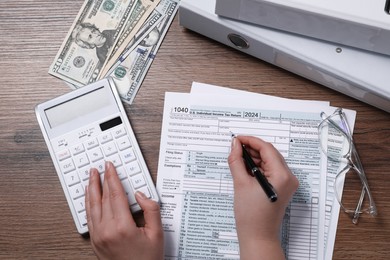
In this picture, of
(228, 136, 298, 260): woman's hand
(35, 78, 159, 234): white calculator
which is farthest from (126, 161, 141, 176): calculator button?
(228, 136, 298, 260): woman's hand

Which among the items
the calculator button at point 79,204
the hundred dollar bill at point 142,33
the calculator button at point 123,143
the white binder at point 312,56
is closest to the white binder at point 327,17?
the white binder at point 312,56

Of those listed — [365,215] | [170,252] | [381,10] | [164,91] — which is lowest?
[170,252]

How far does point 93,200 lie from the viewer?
65 cm

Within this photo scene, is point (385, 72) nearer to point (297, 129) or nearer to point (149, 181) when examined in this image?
point (297, 129)

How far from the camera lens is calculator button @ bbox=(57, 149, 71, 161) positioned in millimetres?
681

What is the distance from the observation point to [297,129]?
695 mm

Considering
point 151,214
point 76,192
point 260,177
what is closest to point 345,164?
point 260,177

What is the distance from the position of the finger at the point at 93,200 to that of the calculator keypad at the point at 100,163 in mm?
12

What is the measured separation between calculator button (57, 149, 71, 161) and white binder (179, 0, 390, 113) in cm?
25

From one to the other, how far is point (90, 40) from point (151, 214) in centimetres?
28

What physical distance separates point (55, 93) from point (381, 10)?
18.0 inches

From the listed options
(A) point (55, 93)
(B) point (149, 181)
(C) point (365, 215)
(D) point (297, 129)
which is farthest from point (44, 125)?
(C) point (365, 215)

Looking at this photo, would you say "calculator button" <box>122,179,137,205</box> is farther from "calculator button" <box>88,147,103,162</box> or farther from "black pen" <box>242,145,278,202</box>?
"black pen" <box>242,145,278,202</box>

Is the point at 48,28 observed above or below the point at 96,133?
above
